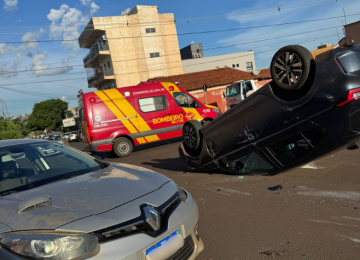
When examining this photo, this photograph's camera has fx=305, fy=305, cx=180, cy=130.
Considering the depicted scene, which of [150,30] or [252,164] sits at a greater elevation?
[150,30]

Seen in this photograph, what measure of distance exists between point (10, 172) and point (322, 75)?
4095mm

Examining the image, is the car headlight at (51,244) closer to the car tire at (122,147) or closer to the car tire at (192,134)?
the car tire at (192,134)

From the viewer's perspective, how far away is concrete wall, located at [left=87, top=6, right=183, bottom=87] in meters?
43.4

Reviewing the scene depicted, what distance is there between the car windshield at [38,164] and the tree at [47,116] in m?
81.8

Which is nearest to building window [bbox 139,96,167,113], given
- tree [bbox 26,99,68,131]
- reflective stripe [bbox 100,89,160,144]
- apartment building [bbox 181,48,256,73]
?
reflective stripe [bbox 100,89,160,144]

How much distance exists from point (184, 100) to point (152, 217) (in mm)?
11189

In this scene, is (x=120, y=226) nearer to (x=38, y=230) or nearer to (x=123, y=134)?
(x=38, y=230)

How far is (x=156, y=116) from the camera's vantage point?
42.1ft

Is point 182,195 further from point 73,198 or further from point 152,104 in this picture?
point 152,104

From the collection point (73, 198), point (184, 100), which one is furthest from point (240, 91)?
point (73, 198)

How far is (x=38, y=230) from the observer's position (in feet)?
6.99

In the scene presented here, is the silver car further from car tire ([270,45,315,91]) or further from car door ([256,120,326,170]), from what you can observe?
car tire ([270,45,315,91])

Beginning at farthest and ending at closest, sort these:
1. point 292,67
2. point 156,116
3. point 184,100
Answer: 1. point 184,100
2. point 156,116
3. point 292,67

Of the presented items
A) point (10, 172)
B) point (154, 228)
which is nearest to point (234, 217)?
point (154, 228)
